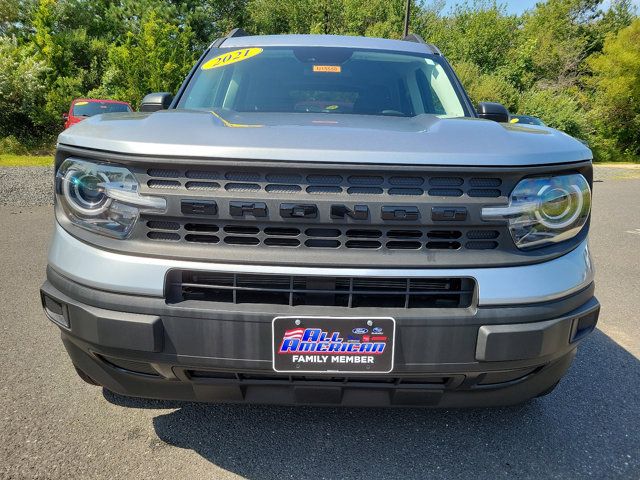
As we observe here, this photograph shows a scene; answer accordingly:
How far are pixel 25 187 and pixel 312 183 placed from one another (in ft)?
32.6

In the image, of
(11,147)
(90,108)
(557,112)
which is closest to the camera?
(90,108)

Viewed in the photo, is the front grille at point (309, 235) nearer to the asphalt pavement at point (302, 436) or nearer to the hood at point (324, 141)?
the hood at point (324, 141)

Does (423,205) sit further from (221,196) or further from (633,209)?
(633,209)

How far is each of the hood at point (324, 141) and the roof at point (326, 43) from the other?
148 centimetres

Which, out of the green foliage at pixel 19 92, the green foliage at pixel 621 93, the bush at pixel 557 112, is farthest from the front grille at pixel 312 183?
the green foliage at pixel 621 93

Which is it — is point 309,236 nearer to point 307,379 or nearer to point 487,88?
point 307,379

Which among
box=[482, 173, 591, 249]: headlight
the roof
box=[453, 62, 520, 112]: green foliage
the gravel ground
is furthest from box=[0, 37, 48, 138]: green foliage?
box=[482, 173, 591, 249]: headlight

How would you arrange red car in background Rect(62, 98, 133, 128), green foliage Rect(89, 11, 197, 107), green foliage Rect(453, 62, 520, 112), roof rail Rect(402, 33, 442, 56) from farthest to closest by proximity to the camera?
green foliage Rect(453, 62, 520, 112) < green foliage Rect(89, 11, 197, 107) < red car in background Rect(62, 98, 133, 128) < roof rail Rect(402, 33, 442, 56)

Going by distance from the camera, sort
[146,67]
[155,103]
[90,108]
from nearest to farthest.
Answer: [155,103] → [90,108] → [146,67]

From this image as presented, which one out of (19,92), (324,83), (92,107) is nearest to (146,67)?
(19,92)

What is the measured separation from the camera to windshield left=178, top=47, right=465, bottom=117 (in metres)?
2.80

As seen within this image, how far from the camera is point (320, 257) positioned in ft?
5.10

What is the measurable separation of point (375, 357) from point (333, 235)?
0.42 metres

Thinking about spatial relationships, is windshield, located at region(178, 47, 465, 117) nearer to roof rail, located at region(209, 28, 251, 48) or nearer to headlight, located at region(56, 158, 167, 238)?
roof rail, located at region(209, 28, 251, 48)
